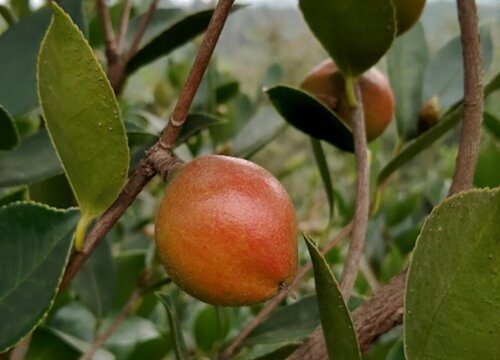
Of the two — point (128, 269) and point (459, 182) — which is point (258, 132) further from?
→ point (459, 182)

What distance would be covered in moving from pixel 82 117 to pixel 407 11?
341 mm

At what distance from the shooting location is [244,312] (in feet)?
4.18

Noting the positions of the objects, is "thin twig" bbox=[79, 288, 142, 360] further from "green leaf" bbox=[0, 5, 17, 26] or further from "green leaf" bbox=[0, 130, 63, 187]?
"green leaf" bbox=[0, 5, 17, 26]

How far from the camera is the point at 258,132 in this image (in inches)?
41.1

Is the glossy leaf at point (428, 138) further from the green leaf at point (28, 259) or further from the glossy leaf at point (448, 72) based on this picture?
the green leaf at point (28, 259)

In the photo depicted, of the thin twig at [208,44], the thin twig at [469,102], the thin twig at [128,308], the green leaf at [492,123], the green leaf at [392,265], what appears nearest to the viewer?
the thin twig at [208,44]

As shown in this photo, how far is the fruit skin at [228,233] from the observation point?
1.69 ft

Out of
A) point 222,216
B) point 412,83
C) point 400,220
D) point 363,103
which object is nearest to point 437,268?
point 222,216

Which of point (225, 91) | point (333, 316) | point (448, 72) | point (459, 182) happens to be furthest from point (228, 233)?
point (225, 91)

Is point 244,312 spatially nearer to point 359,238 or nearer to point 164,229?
point 359,238

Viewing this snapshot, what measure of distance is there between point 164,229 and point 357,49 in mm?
277

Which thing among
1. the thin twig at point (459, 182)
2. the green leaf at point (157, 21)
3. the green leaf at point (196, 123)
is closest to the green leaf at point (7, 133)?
the green leaf at point (196, 123)

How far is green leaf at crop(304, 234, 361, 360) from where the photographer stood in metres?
0.47

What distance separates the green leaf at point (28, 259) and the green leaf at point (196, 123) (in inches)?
8.5
